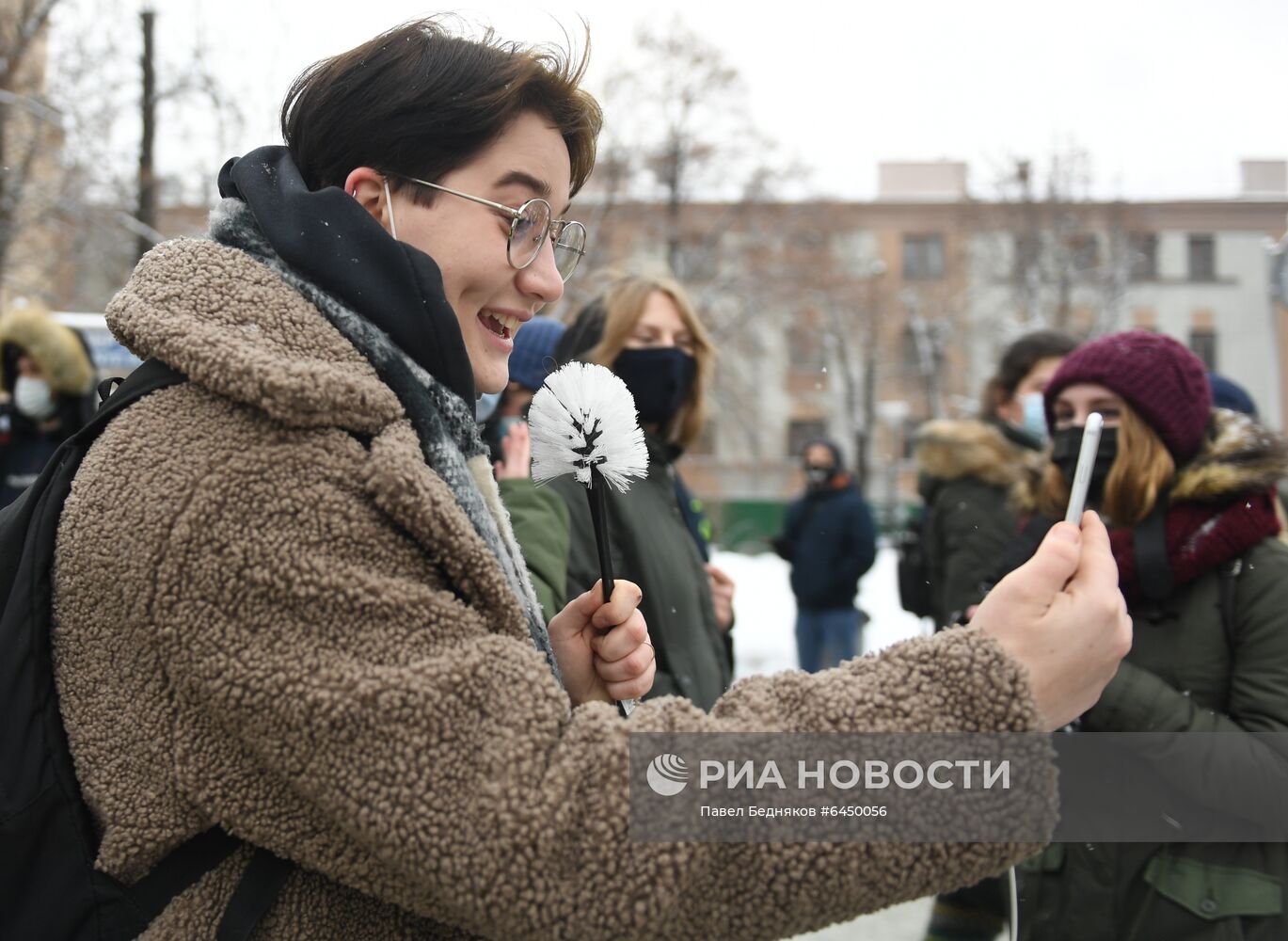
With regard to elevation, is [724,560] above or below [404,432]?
below

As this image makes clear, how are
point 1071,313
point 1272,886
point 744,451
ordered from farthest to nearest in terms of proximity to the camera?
point 744,451, point 1071,313, point 1272,886

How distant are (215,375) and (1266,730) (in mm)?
2125

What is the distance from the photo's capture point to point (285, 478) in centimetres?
103

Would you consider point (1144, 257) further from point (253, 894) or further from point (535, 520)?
point (253, 894)

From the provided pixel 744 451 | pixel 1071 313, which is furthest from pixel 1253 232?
pixel 744 451

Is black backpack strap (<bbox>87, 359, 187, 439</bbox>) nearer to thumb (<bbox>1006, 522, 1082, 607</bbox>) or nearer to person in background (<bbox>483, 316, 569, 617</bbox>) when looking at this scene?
person in background (<bbox>483, 316, 569, 617</bbox>)

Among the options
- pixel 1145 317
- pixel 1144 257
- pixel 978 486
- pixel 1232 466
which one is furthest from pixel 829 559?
pixel 1145 317

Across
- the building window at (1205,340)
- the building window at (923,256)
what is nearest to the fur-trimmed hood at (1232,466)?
the building window at (923,256)

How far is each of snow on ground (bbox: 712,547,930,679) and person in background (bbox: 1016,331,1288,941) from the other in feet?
16.7

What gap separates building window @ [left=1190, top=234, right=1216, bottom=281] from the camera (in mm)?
30625

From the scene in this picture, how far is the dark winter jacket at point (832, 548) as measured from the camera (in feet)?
22.8

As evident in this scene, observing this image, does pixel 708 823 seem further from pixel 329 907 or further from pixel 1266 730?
pixel 1266 730

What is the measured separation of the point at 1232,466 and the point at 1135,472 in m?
0.20

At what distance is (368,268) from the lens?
1.19 metres
